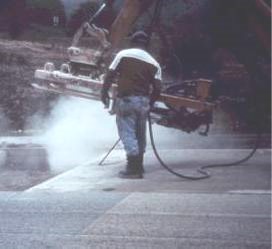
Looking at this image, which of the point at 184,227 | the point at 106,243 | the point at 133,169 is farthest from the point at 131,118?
the point at 106,243

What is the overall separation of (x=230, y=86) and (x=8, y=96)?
583cm

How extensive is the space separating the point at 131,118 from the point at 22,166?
1244 mm

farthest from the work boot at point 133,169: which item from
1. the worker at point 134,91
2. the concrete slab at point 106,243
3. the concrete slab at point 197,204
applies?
the concrete slab at point 106,243

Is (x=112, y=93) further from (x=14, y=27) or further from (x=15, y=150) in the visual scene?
(x=14, y=27)

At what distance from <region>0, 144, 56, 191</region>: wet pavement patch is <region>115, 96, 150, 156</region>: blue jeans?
2.77 ft

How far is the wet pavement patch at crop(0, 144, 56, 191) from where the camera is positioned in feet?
22.4

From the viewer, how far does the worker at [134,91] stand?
7.23m

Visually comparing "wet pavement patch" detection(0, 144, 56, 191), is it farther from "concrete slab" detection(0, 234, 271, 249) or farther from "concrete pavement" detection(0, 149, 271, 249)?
"concrete slab" detection(0, 234, 271, 249)

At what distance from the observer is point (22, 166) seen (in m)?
7.68

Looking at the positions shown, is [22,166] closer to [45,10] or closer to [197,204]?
[197,204]

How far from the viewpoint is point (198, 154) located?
356 inches

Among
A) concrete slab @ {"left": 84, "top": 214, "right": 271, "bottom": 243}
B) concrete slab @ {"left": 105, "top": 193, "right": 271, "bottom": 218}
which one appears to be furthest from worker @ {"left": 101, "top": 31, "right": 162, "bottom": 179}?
concrete slab @ {"left": 84, "top": 214, "right": 271, "bottom": 243}

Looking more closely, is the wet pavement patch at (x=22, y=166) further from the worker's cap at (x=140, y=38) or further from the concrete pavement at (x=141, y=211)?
the worker's cap at (x=140, y=38)

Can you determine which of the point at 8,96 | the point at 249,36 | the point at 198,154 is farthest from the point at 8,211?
the point at 198,154
